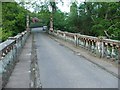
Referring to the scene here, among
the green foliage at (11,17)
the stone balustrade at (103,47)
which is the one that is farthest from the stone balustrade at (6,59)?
the green foliage at (11,17)

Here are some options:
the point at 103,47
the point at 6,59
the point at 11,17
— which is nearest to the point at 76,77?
the point at 6,59

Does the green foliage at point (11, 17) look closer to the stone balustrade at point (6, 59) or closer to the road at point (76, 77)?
the stone balustrade at point (6, 59)

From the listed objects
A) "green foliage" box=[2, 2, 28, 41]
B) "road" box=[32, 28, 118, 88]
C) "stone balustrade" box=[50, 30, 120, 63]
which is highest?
"green foliage" box=[2, 2, 28, 41]

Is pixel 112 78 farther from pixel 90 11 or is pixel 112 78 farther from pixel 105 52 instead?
pixel 90 11

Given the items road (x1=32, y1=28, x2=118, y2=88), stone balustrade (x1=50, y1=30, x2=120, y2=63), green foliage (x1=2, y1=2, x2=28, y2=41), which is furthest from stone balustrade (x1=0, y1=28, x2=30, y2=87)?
green foliage (x1=2, y1=2, x2=28, y2=41)

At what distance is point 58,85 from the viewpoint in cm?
717

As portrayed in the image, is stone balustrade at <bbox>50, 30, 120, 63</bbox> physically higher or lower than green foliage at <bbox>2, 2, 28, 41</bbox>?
lower

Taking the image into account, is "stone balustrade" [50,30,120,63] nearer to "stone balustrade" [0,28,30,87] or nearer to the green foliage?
"stone balustrade" [0,28,30,87]

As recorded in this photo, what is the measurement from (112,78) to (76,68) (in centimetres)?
211

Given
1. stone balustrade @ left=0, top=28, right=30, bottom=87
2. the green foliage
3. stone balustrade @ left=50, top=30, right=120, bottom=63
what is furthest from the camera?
the green foliage

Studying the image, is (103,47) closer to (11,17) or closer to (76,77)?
(76,77)

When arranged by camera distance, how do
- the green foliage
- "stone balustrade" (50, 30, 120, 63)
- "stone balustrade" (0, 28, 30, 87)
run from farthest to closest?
the green foliage → "stone balustrade" (50, 30, 120, 63) → "stone balustrade" (0, 28, 30, 87)

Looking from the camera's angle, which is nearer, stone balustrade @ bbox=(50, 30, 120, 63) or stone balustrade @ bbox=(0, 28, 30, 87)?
stone balustrade @ bbox=(0, 28, 30, 87)

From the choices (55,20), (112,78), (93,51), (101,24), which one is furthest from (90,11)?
(112,78)
